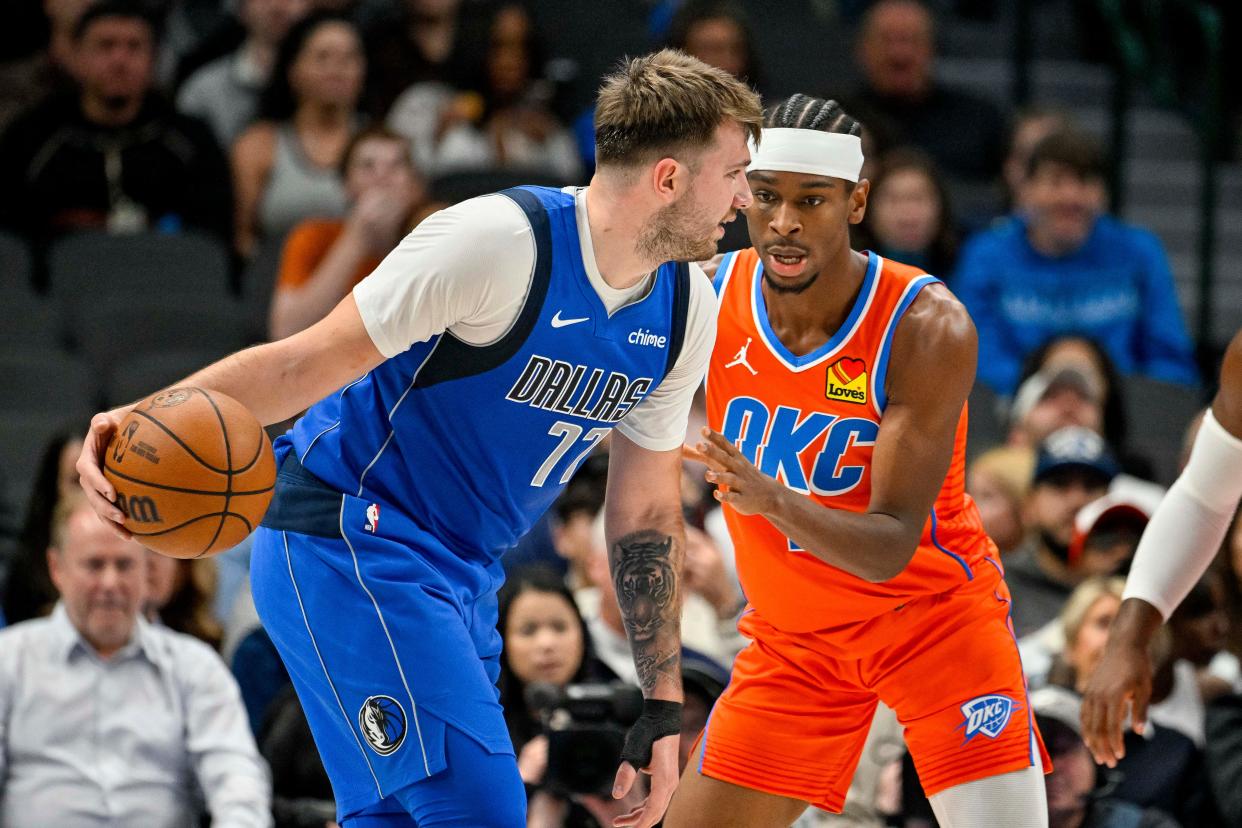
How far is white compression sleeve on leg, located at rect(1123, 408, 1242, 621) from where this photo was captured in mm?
4531

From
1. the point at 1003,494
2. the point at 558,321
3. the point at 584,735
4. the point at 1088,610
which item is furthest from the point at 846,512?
the point at 1003,494

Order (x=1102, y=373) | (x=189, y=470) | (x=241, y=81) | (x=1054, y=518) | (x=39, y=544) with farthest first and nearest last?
(x=241, y=81), (x=1102, y=373), (x=1054, y=518), (x=39, y=544), (x=189, y=470)

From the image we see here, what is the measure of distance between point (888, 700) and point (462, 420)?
4.81ft

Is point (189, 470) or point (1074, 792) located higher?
point (189, 470)

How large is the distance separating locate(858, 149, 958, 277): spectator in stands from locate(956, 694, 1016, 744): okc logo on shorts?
4326 millimetres

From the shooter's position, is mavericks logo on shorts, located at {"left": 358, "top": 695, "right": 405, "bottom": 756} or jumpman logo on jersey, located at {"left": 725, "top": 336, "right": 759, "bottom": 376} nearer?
mavericks logo on shorts, located at {"left": 358, "top": 695, "right": 405, "bottom": 756}

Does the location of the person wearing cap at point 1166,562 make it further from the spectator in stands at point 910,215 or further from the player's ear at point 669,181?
the spectator in stands at point 910,215

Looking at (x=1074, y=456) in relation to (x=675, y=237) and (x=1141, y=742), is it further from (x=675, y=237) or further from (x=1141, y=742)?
(x=675, y=237)

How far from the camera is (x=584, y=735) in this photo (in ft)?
18.3

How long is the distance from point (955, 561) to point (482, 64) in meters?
5.61

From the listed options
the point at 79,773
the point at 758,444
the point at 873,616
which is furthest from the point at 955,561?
the point at 79,773

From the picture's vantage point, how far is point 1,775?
236 inches

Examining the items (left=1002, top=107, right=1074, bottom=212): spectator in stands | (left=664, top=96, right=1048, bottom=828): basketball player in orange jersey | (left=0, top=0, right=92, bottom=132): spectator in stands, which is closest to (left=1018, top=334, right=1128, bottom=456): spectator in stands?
(left=1002, top=107, right=1074, bottom=212): spectator in stands

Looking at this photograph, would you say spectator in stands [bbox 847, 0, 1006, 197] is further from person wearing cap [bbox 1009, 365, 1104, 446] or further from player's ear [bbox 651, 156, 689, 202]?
player's ear [bbox 651, 156, 689, 202]
